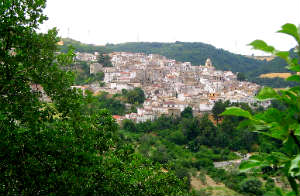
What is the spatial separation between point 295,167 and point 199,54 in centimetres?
9454

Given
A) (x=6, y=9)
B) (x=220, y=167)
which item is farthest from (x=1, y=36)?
(x=220, y=167)

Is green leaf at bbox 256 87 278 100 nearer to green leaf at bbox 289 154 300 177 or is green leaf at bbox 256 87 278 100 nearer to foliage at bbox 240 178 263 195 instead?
green leaf at bbox 289 154 300 177

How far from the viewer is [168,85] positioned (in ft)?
186

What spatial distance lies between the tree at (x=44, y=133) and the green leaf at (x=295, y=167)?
144 inches

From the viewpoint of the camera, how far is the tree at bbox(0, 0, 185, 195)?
418cm

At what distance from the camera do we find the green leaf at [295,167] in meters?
0.93

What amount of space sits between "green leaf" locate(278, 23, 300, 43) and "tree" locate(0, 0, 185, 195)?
3720 millimetres

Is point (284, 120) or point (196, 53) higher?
point (196, 53)

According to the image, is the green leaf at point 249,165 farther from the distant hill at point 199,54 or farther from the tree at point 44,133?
the distant hill at point 199,54

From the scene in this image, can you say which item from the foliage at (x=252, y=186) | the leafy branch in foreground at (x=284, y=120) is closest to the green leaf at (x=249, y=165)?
the leafy branch in foreground at (x=284, y=120)

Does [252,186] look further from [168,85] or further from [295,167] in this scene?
[168,85]

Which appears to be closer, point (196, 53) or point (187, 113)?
point (187, 113)

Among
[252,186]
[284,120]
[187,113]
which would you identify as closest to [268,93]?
[284,120]

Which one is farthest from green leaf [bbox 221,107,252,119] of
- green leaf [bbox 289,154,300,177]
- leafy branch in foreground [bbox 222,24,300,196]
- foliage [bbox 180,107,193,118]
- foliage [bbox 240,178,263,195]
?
foliage [bbox 180,107,193,118]
